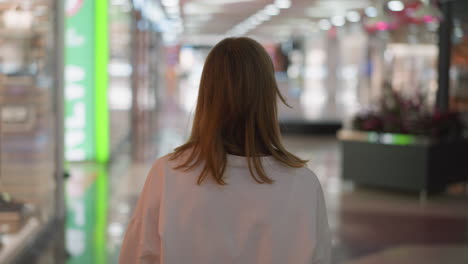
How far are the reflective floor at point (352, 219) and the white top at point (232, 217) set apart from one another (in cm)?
318

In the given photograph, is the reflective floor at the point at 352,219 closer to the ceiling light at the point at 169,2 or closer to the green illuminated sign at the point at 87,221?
the green illuminated sign at the point at 87,221

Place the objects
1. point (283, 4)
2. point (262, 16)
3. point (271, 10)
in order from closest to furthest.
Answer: point (283, 4) → point (271, 10) → point (262, 16)

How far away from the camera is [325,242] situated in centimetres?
147

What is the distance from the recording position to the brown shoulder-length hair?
1391mm

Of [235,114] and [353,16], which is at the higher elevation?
[353,16]

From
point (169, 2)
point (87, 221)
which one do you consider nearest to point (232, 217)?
point (87, 221)

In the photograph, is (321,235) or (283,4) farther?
(283,4)

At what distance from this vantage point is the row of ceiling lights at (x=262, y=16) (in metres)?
15.3

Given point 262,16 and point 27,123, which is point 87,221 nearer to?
point 27,123

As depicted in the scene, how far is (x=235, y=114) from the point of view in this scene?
1416 mm

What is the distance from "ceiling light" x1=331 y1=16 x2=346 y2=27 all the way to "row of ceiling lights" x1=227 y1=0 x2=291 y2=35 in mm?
2019

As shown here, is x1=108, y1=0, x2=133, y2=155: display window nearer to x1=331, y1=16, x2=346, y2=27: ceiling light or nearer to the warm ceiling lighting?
the warm ceiling lighting

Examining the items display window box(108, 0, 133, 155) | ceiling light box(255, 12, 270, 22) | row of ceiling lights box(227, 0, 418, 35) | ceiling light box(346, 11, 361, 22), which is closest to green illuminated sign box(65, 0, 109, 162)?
display window box(108, 0, 133, 155)

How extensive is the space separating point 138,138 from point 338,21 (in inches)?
364
